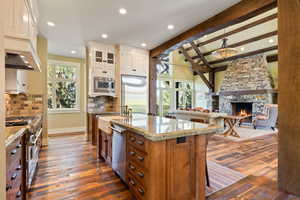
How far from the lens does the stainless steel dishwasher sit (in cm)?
200

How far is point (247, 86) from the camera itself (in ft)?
24.8

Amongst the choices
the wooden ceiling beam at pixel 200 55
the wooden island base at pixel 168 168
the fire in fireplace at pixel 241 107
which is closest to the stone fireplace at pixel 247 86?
the fire in fireplace at pixel 241 107

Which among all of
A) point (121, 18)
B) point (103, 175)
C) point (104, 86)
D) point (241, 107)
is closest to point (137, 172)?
point (103, 175)

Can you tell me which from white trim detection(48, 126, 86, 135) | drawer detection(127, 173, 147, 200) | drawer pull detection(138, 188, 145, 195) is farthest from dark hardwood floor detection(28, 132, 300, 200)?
white trim detection(48, 126, 86, 135)

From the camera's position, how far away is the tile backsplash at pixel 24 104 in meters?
3.32

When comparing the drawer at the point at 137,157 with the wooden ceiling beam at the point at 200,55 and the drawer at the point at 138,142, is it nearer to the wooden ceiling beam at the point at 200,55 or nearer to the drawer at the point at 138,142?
the drawer at the point at 138,142

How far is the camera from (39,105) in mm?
3713

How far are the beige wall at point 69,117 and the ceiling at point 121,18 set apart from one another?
1468 millimetres

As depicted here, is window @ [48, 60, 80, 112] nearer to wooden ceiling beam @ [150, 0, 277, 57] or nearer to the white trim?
the white trim

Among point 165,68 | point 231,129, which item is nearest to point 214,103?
point 165,68

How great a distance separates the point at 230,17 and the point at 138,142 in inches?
105

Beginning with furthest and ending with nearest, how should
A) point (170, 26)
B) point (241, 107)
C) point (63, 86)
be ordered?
point (241, 107), point (63, 86), point (170, 26)

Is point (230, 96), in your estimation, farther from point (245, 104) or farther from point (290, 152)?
point (290, 152)

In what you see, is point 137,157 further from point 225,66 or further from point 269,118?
point 225,66
